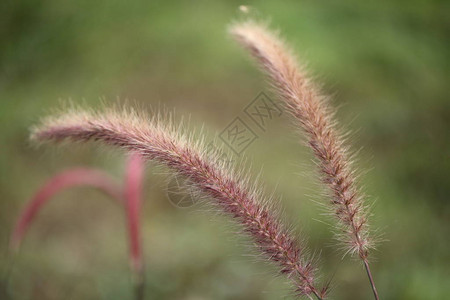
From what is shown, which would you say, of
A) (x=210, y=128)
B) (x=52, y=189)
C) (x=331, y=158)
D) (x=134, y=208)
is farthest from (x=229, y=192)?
(x=210, y=128)

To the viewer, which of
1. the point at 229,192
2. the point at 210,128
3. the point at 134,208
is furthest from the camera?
the point at 210,128

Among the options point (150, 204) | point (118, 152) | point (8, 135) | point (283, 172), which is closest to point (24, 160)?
point (8, 135)

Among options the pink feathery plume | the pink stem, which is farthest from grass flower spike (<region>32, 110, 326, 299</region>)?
the pink feathery plume

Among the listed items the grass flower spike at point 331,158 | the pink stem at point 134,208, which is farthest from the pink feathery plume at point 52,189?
the grass flower spike at point 331,158

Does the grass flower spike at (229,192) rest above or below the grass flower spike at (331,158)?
below

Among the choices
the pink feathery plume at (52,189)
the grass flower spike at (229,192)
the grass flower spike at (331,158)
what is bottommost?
the pink feathery plume at (52,189)

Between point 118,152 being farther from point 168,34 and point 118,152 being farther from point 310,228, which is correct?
point 168,34

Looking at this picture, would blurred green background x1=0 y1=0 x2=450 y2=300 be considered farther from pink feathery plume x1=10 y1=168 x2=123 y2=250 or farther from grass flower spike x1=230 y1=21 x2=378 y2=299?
grass flower spike x1=230 y1=21 x2=378 y2=299

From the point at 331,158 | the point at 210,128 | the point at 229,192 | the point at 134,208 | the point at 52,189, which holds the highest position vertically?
the point at 210,128

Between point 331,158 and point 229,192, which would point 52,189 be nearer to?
point 229,192

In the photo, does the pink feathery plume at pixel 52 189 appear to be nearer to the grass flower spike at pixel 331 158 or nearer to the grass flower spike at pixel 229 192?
the grass flower spike at pixel 229 192
